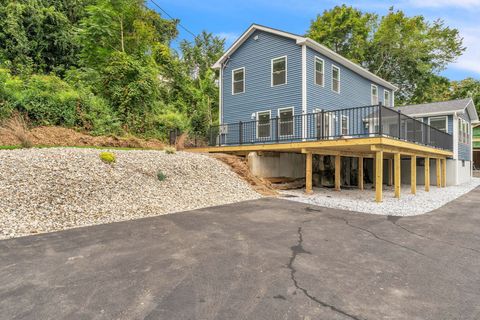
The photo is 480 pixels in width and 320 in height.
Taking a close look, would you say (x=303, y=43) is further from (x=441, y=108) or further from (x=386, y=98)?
(x=386, y=98)

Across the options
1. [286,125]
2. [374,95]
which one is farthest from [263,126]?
[374,95]

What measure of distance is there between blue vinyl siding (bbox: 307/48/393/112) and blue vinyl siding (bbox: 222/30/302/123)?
2.07ft

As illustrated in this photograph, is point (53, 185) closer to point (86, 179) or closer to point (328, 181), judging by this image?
point (86, 179)

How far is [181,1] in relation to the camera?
16.2 metres

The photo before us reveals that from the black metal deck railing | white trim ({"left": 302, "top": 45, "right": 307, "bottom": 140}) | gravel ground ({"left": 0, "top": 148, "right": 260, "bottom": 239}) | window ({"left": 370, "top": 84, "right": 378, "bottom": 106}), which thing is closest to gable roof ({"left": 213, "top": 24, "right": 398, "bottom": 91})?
white trim ({"left": 302, "top": 45, "right": 307, "bottom": 140})

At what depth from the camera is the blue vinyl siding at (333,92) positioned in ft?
42.3

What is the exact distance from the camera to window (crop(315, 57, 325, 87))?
43.9 feet

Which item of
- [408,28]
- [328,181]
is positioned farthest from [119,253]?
[408,28]

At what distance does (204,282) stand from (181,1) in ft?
56.5

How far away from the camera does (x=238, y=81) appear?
15203 millimetres

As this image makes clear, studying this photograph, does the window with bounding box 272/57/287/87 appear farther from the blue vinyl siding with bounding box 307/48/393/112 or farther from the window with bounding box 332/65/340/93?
the window with bounding box 332/65/340/93

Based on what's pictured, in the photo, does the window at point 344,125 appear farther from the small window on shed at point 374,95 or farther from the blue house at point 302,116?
the small window on shed at point 374,95

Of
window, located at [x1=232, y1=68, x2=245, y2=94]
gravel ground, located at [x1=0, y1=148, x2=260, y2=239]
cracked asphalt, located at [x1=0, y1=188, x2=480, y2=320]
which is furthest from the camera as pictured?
window, located at [x1=232, y1=68, x2=245, y2=94]

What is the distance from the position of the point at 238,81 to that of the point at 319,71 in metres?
4.29
